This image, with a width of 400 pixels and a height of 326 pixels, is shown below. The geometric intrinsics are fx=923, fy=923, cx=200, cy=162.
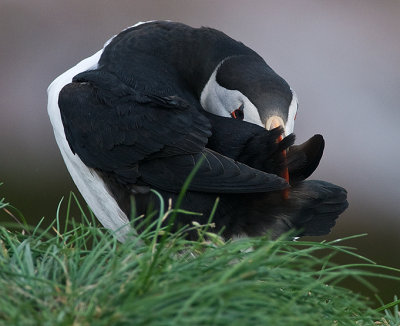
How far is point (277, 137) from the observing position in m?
3.14

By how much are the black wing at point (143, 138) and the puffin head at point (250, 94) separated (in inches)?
8.2

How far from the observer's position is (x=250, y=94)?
3.41 meters

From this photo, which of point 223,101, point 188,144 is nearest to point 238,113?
point 223,101

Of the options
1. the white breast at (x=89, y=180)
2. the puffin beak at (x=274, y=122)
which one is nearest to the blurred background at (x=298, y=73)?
the white breast at (x=89, y=180)

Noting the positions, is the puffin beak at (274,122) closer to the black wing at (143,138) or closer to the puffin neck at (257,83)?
the puffin neck at (257,83)

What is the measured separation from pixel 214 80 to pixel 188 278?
1760 mm

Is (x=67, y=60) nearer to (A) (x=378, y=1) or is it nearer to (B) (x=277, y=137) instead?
(A) (x=378, y=1)

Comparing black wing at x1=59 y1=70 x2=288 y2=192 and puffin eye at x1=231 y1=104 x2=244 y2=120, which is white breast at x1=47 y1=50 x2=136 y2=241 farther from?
puffin eye at x1=231 y1=104 x2=244 y2=120

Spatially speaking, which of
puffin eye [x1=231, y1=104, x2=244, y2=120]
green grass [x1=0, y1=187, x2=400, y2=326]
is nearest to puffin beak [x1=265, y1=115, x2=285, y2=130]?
puffin eye [x1=231, y1=104, x2=244, y2=120]

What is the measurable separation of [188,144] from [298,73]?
14.4 feet

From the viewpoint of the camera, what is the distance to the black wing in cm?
320

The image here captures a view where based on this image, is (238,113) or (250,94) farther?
(238,113)

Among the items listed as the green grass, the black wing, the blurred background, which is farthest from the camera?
the blurred background

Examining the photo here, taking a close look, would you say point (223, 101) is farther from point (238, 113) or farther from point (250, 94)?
point (250, 94)
